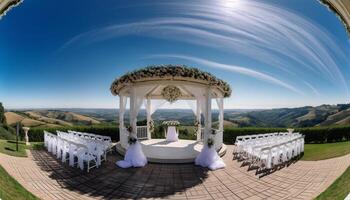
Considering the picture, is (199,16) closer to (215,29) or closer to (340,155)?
(215,29)

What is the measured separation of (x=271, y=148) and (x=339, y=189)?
1614 mm

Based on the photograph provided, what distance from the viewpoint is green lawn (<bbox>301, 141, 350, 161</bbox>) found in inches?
74.9

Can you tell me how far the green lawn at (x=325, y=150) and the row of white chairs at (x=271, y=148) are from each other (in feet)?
0.35

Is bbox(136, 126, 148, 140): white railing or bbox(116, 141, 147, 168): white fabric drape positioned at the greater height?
bbox(116, 141, 147, 168): white fabric drape

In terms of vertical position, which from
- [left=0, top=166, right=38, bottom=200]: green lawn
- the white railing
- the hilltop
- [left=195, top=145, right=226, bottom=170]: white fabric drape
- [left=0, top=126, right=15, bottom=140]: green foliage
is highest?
the hilltop

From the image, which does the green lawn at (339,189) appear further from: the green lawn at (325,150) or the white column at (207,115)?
the white column at (207,115)

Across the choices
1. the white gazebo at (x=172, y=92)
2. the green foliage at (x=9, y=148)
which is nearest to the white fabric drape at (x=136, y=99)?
the white gazebo at (x=172, y=92)

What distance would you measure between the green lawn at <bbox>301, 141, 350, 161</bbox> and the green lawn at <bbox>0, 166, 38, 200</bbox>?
3201 millimetres

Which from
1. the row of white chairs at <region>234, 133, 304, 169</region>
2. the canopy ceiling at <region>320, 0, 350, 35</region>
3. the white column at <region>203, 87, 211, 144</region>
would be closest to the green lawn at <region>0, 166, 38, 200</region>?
the row of white chairs at <region>234, 133, 304, 169</region>

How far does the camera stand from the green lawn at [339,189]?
168 cm

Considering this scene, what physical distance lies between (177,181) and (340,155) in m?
2.06

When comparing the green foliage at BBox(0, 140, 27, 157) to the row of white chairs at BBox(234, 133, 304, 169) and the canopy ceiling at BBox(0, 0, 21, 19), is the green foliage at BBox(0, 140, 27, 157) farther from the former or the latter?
the row of white chairs at BBox(234, 133, 304, 169)

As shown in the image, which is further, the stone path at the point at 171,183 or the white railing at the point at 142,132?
the white railing at the point at 142,132

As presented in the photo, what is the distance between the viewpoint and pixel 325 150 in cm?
243
